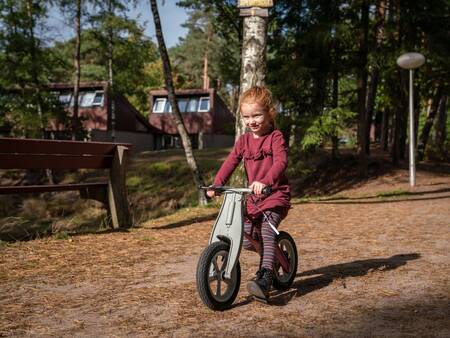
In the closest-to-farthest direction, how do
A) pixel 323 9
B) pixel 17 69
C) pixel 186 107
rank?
pixel 323 9
pixel 17 69
pixel 186 107

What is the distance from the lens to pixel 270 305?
3.71 metres

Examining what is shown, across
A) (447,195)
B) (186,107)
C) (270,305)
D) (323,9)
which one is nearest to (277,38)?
(323,9)

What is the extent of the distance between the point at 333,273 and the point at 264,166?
57.4 inches

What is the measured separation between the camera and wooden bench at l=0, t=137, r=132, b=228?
609 cm

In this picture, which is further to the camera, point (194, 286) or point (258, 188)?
point (194, 286)

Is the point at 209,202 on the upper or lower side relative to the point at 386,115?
lower

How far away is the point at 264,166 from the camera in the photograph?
3949 millimetres

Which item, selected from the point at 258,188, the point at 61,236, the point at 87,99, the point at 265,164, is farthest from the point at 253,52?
the point at 87,99

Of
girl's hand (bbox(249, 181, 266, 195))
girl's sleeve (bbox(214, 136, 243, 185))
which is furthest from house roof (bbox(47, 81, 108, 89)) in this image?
girl's hand (bbox(249, 181, 266, 195))

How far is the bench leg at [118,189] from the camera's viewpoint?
741 cm

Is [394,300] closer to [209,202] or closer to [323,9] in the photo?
[209,202]

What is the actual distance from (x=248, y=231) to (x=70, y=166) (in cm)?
383

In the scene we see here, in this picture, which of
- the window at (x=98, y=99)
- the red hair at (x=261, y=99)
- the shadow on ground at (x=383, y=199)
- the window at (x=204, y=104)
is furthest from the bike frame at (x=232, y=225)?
the window at (x=204, y=104)

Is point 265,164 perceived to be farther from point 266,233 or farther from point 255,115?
point 266,233
